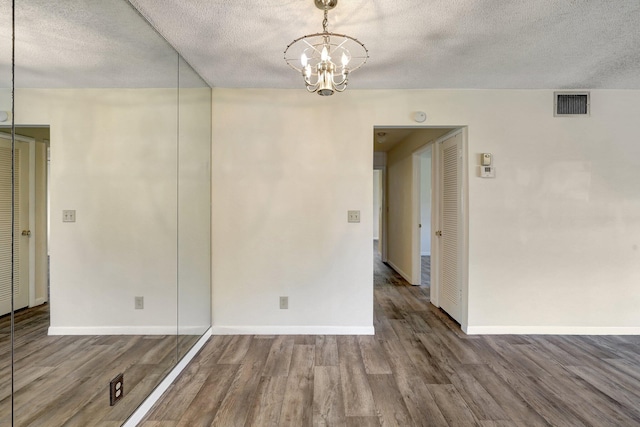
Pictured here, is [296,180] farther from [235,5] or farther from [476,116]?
[476,116]

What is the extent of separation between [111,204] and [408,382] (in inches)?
89.5

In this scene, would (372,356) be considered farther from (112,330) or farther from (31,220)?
(31,220)

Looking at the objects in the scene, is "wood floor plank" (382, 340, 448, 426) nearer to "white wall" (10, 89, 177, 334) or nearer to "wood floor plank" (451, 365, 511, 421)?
"wood floor plank" (451, 365, 511, 421)

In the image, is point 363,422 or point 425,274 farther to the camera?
point 425,274

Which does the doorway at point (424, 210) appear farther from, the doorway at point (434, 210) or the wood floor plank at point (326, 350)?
the wood floor plank at point (326, 350)

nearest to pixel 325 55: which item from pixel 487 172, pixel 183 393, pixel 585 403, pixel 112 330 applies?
pixel 112 330

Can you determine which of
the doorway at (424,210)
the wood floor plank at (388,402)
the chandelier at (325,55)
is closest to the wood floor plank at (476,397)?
the wood floor plank at (388,402)

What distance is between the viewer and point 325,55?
5.63 feet

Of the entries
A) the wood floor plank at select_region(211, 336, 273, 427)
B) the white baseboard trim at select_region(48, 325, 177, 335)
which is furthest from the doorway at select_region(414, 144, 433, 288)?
the white baseboard trim at select_region(48, 325, 177, 335)

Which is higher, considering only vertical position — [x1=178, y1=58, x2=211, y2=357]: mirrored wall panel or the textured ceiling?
the textured ceiling

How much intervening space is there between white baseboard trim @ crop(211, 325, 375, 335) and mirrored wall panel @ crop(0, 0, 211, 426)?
557 millimetres

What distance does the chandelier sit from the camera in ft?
5.64

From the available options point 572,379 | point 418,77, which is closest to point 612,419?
point 572,379

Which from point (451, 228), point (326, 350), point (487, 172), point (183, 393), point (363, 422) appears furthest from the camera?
point (451, 228)
